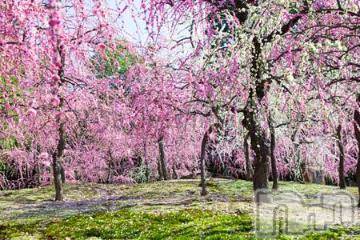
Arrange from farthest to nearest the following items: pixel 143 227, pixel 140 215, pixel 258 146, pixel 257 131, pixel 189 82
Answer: pixel 189 82, pixel 258 146, pixel 257 131, pixel 140 215, pixel 143 227

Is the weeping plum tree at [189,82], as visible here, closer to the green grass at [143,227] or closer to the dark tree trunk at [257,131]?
the dark tree trunk at [257,131]

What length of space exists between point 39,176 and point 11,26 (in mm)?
31713

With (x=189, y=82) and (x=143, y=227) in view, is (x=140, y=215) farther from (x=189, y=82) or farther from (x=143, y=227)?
(x=189, y=82)

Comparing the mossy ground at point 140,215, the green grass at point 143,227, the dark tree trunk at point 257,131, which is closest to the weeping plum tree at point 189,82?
the dark tree trunk at point 257,131

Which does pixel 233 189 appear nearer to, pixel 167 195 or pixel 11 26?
pixel 167 195

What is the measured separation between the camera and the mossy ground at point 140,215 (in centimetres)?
1441

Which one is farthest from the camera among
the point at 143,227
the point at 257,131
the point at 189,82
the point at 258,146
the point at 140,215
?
the point at 189,82

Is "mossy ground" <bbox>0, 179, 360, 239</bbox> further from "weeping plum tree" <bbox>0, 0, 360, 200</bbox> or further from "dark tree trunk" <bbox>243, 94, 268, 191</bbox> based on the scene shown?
"weeping plum tree" <bbox>0, 0, 360, 200</bbox>

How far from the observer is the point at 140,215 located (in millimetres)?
18203

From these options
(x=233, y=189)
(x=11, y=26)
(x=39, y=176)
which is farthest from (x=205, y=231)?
(x=39, y=176)

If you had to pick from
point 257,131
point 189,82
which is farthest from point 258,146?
point 189,82

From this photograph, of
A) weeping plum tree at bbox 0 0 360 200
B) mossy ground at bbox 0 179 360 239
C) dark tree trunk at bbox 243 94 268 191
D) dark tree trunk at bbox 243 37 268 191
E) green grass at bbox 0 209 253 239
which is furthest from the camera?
dark tree trunk at bbox 243 94 268 191

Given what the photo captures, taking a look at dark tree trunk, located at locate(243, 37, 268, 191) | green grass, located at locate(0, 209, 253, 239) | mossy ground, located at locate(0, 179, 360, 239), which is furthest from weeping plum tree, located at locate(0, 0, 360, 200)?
green grass, located at locate(0, 209, 253, 239)

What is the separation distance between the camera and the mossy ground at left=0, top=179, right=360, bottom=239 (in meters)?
14.4
